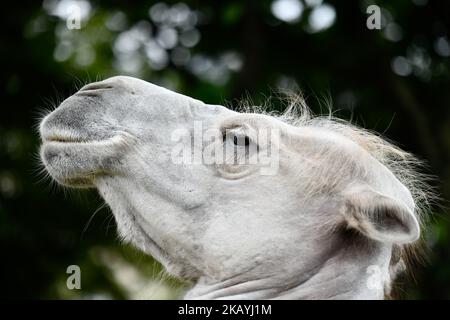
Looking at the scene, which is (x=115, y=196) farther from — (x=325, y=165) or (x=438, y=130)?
(x=438, y=130)

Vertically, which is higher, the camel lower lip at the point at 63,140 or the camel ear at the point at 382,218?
the camel lower lip at the point at 63,140

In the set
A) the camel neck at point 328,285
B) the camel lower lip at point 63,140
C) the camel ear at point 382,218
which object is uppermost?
the camel lower lip at point 63,140

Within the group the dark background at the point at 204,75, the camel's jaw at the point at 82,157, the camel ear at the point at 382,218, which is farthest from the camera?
the dark background at the point at 204,75

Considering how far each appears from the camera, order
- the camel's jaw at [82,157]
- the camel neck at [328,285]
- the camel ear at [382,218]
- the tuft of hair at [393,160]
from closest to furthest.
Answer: the camel ear at [382,218] → the camel neck at [328,285] → the camel's jaw at [82,157] → the tuft of hair at [393,160]

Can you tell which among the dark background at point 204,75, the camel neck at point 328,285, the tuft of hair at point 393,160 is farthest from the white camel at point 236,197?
the dark background at point 204,75

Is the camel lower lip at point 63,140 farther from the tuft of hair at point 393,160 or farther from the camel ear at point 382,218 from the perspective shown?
the camel ear at point 382,218

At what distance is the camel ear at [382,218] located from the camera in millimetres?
3807

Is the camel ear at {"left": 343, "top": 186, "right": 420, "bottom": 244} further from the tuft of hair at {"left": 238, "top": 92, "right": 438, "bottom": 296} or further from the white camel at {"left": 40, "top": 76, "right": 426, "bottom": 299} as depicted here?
the tuft of hair at {"left": 238, "top": 92, "right": 438, "bottom": 296}

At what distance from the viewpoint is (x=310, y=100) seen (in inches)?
424

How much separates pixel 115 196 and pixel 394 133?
7.59m

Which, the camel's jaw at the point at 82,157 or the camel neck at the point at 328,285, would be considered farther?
the camel's jaw at the point at 82,157

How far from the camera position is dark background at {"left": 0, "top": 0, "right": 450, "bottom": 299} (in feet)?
35.8

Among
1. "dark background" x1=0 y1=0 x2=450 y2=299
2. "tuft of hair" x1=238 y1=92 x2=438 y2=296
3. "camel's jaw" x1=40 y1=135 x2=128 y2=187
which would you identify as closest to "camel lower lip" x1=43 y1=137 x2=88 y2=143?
"camel's jaw" x1=40 y1=135 x2=128 y2=187

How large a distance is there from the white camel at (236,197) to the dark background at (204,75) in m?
5.88
